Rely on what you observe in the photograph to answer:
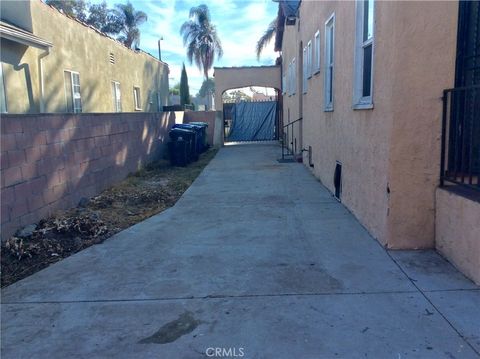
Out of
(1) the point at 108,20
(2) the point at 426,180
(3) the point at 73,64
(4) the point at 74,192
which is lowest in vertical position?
(4) the point at 74,192

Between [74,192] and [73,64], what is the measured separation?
736cm

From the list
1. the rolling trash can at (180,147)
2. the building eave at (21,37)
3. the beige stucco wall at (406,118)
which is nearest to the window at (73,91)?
the building eave at (21,37)

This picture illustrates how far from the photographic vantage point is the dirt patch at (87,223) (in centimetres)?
463

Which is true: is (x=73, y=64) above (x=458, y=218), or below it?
above

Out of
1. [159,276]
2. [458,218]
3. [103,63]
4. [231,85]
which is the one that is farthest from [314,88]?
[231,85]

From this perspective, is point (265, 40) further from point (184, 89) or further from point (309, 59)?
point (309, 59)

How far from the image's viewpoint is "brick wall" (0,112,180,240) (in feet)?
17.1

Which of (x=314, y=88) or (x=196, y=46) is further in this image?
(x=196, y=46)

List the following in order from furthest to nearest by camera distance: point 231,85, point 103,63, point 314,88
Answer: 1. point 231,85
2. point 103,63
3. point 314,88

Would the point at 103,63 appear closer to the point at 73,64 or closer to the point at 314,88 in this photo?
the point at 73,64

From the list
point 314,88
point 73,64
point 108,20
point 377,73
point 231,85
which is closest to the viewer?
point 377,73

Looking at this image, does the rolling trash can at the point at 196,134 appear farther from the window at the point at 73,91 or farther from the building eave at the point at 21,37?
the building eave at the point at 21,37

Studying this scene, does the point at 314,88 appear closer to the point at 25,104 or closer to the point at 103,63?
the point at 25,104

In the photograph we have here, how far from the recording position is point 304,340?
9.87 feet
